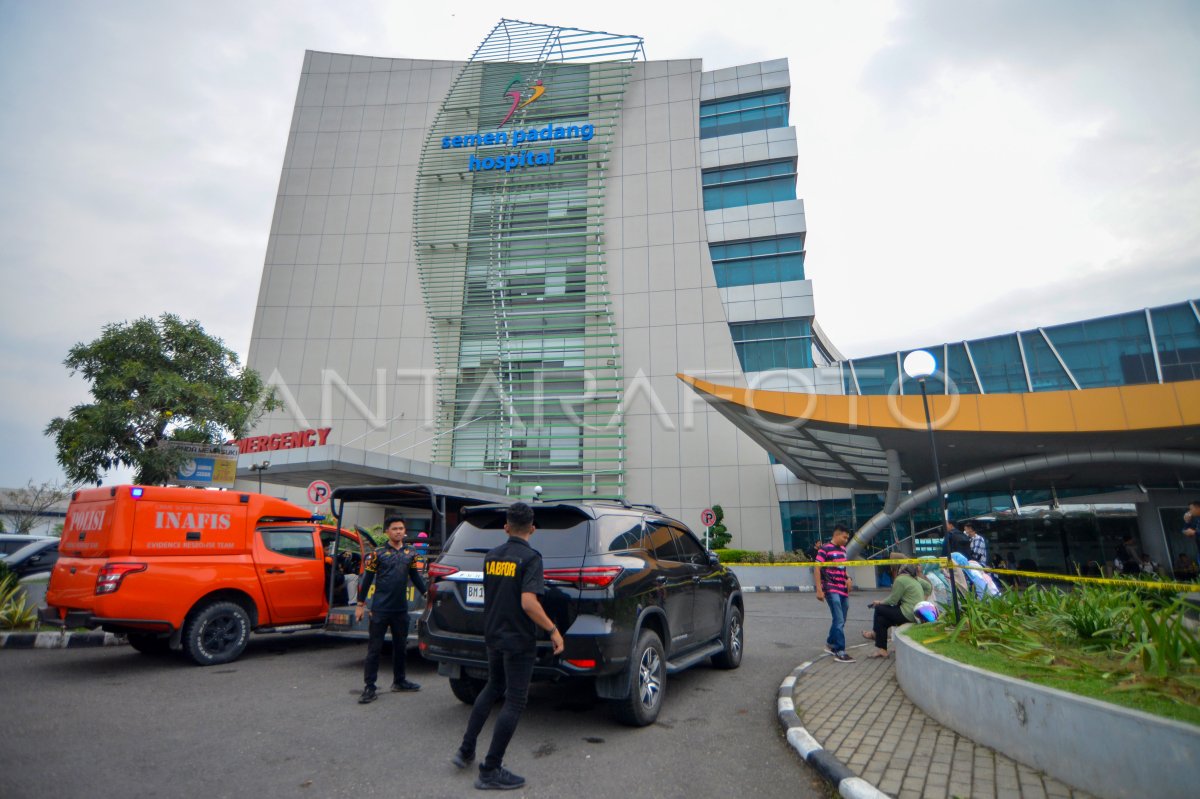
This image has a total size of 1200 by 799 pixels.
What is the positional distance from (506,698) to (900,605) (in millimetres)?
6249

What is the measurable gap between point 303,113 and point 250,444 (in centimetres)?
2239

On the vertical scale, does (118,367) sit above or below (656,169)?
below

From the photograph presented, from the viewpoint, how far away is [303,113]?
1423 inches

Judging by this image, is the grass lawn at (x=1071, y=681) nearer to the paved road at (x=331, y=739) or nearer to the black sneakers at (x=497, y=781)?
the paved road at (x=331, y=739)

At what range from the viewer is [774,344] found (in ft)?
90.8

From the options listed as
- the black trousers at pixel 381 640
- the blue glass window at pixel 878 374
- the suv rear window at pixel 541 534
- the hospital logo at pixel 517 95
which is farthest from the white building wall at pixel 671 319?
the suv rear window at pixel 541 534

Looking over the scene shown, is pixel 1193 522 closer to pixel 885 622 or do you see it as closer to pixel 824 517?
pixel 885 622

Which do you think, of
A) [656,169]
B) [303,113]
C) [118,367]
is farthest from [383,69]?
[118,367]

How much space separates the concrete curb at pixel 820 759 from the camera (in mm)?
3375

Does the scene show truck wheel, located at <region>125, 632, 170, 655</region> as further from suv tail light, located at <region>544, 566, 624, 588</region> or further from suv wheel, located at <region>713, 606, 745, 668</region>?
suv wheel, located at <region>713, 606, 745, 668</region>

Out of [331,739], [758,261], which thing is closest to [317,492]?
[331,739]

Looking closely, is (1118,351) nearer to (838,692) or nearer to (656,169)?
(656,169)

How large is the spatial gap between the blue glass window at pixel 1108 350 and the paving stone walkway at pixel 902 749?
23.3m

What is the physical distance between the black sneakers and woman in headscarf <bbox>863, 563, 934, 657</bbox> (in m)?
5.82
